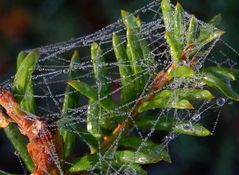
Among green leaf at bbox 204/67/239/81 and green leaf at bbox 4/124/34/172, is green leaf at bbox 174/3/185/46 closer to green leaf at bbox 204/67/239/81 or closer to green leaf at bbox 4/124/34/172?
green leaf at bbox 204/67/239/81

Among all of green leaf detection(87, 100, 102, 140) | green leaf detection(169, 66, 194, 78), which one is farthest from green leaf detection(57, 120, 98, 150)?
green leaf detection(169, 66, 194, 78)

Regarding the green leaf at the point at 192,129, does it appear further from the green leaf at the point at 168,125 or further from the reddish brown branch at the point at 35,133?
the reddish brown branch at the point at 35,133

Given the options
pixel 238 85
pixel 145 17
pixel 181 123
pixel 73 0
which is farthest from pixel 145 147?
pixel 73 0

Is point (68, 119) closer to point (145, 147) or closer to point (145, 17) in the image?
point (145, 147)

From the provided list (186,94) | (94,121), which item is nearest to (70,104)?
(94,121)

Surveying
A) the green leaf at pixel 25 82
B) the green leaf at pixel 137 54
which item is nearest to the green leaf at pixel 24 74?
the green leaf at pixel 25 82

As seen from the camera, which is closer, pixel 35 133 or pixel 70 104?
pixel 35 133

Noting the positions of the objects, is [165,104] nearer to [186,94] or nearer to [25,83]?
[186,94]
